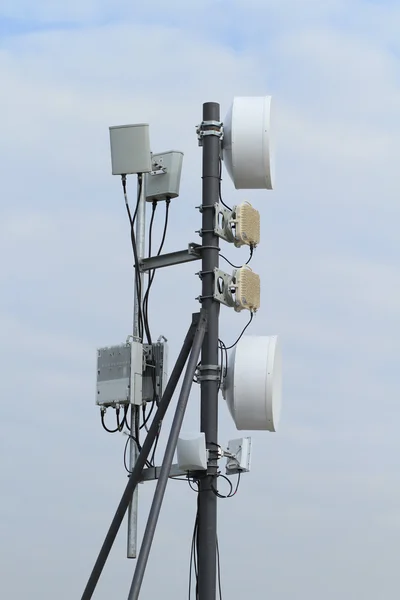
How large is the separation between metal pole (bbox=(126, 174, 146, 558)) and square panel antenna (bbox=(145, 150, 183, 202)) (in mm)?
88

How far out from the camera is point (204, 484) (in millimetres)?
10328

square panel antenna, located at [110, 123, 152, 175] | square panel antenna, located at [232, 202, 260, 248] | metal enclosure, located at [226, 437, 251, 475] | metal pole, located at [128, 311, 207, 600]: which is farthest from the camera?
square panel antenna, located at [110, 123, 152, 175]

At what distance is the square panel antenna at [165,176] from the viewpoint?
1112 cm

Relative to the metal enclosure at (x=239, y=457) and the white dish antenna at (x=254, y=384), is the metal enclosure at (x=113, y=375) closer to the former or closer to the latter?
the white dish antenna at (x=254, y=384)

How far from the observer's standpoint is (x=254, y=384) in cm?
1041

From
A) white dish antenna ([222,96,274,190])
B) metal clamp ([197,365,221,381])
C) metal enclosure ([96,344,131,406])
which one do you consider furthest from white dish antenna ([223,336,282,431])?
white dish antenna ([222,96,274,190])

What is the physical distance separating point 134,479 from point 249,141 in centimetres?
298

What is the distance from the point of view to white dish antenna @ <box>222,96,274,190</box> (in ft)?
35.4

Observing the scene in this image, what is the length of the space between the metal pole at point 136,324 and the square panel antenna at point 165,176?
0.09m

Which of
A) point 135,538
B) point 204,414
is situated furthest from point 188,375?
point 135,538

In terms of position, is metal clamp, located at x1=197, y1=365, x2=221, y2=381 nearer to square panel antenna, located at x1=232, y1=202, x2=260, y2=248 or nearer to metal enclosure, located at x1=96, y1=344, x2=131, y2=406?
metal enclosure, located at x1=96, y1=344, x2=131, y2=406

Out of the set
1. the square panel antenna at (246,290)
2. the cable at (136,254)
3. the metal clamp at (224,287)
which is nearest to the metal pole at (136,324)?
the cable at (136,254)

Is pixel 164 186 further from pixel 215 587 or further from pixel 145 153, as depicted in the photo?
pixel 215 587

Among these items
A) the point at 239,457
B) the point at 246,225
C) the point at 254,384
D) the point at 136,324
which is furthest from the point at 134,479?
the point at 246,225
